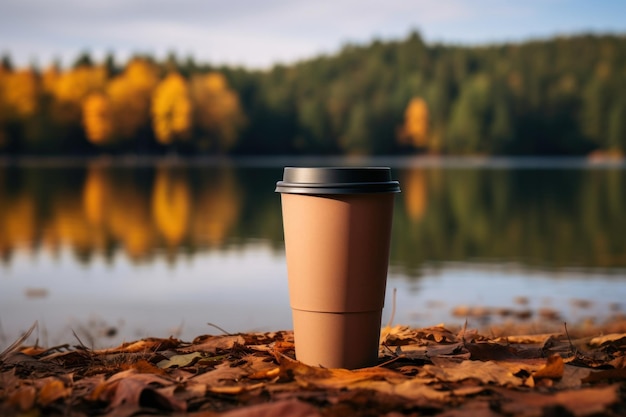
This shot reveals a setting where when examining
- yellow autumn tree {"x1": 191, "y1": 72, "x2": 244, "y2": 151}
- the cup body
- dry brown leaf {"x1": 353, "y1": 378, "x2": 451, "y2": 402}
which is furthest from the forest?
dry brown leaf {"x1": 353, "y1": 378, "x2": 451, "y2": 402}

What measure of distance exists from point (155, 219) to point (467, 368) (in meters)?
26.2

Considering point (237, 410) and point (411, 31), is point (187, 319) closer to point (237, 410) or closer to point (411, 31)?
point (237, 410)

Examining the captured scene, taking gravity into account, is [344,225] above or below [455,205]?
above

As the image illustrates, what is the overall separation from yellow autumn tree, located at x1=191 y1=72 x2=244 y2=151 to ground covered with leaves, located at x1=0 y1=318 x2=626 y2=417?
383ft

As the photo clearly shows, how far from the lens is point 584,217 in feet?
102

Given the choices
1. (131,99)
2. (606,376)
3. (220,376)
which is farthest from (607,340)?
(131,99)

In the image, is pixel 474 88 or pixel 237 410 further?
pixel 474 88

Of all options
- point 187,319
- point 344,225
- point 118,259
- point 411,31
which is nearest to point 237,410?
point 344,225

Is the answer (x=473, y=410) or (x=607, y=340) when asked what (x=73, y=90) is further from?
(x=473, y=410)

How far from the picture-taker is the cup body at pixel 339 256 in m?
5.50

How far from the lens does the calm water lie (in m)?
13.3

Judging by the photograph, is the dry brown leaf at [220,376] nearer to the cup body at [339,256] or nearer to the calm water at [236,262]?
the cup body at [339,256]

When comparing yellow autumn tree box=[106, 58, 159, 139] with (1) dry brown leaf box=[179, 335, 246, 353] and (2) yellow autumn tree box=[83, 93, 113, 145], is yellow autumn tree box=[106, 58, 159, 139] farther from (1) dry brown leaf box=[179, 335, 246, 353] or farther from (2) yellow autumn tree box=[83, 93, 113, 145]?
(1) dry brown leaf box=[179, 335, 246, 353]

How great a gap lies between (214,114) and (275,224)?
310 ft
